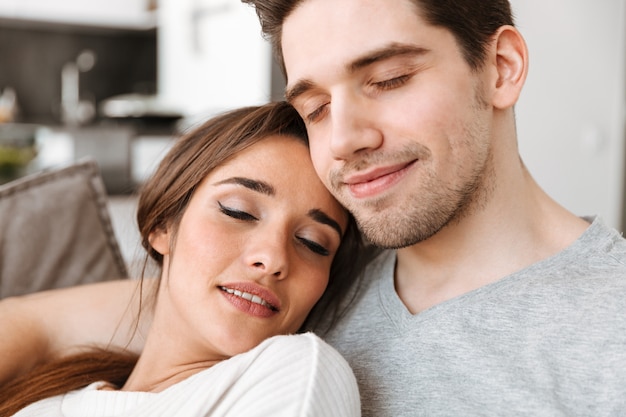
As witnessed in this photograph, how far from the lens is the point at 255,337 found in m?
1.22

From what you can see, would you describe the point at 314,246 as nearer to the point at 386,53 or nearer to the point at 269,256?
the point at 269,256

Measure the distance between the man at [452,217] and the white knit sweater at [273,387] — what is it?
196mm

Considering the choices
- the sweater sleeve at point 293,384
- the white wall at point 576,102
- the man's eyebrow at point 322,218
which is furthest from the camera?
the white wall at point 576,102

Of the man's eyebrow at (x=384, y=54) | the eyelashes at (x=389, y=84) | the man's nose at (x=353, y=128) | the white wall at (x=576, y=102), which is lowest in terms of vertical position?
the white wall at (x=576, y=102)

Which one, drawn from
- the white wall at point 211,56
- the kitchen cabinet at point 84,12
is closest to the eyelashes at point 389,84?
the white wall at point 211,56

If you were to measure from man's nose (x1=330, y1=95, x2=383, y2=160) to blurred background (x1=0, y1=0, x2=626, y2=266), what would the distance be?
2988 millimetres

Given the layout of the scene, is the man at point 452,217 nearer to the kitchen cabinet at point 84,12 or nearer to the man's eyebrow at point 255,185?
the man's eyebrow at point 255,185

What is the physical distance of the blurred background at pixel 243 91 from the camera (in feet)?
14.5

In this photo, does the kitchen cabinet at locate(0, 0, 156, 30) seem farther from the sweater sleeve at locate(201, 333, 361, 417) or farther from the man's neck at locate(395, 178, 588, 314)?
the sweater sleeve at locate(201, 333, 361, 417)

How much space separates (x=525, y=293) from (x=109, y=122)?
4345mm

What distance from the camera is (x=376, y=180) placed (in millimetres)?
1193

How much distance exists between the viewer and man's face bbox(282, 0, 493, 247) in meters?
1.16

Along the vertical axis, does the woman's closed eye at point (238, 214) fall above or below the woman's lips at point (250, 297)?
above

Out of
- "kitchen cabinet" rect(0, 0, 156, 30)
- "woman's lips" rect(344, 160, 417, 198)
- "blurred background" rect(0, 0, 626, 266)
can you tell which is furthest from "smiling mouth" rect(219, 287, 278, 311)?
"kitchen cabinet" rect(0, 0, 156, 30)
